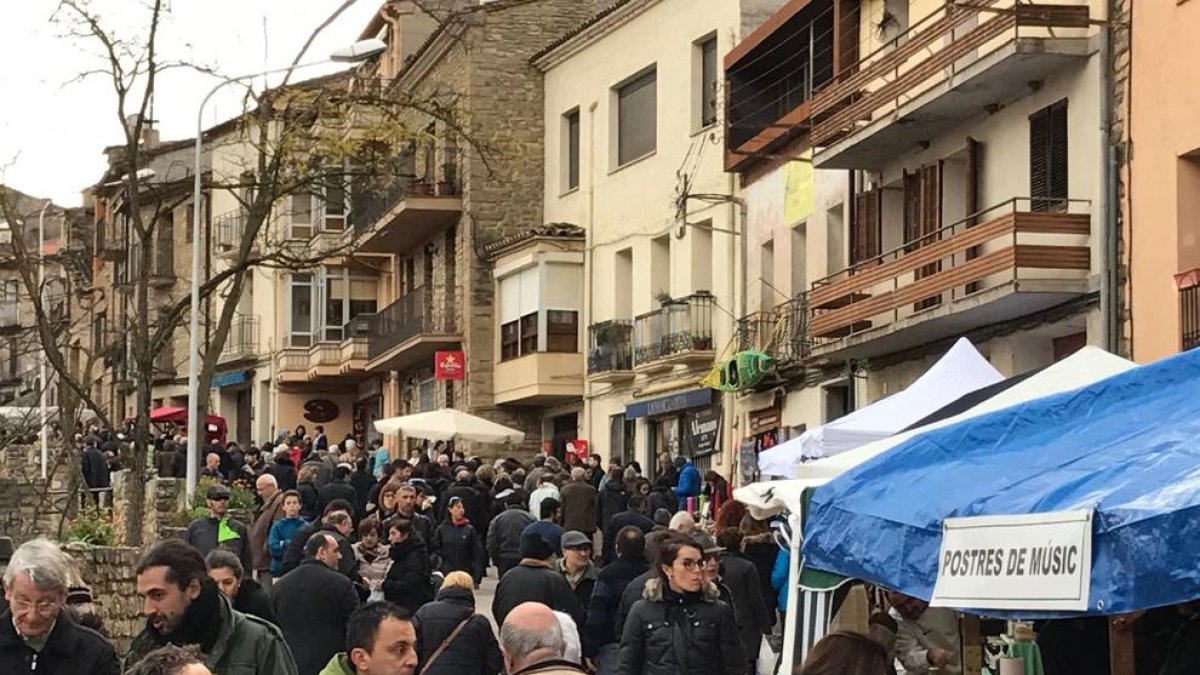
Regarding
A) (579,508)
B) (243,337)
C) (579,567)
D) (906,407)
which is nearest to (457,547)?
(906,407)

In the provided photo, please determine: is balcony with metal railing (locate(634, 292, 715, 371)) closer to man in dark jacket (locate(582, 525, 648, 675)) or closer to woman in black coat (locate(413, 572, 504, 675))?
man in dark jacket (locate(582, 525, 648, 675))

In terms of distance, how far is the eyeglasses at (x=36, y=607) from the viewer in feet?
28.2

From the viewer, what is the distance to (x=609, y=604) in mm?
15227

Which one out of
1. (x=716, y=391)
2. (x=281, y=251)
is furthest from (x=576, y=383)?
(x=281, y=251)

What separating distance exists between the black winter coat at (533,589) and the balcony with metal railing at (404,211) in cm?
3381

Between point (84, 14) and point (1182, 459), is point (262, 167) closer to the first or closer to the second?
point (84, 14)

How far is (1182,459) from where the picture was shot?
8297 mm

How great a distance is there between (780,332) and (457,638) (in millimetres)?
23755

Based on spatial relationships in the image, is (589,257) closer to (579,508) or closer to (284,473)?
(284,473)

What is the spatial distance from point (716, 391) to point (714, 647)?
84.2 ft

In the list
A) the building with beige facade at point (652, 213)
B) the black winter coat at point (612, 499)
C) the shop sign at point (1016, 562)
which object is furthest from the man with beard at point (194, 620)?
the building with beige facade at point (652, 213)

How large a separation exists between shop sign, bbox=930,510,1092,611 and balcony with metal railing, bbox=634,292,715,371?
97.0ft

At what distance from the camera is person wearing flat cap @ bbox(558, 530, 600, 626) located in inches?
634

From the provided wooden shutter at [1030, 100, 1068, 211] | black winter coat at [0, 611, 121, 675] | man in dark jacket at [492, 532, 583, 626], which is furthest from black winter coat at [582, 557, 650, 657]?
wooden shutter at [1030, 100, 1068, 211]
